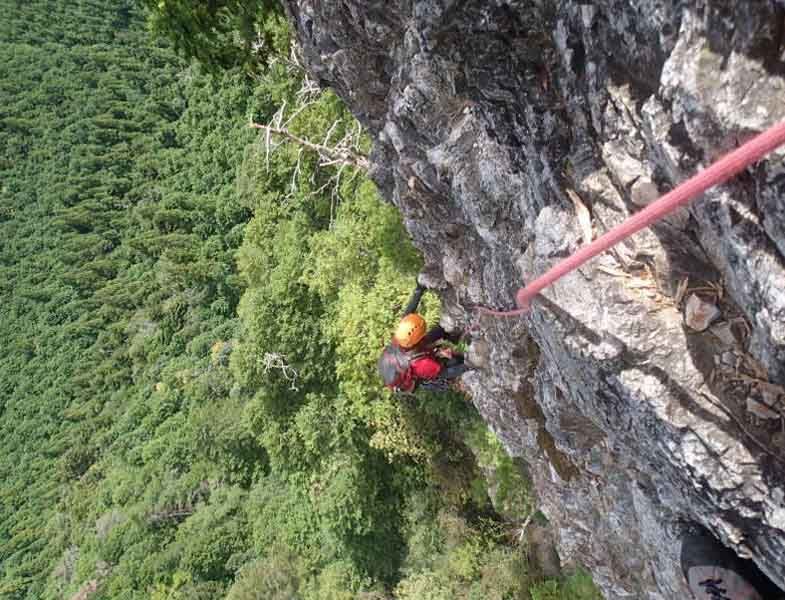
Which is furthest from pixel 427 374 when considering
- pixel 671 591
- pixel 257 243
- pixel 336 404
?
pixel 257 243

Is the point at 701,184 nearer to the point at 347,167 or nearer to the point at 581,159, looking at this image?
the point at 581,159

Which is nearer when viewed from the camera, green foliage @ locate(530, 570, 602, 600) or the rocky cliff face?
the rocky cliff face

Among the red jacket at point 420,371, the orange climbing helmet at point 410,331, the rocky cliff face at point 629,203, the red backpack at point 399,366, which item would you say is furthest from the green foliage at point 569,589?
the orange climbing helmet at point 410,331

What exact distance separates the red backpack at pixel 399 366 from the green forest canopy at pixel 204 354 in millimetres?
2222

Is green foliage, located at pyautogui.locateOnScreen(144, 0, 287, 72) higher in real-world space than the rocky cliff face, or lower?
higher

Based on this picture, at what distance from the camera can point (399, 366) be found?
6770 millimetres

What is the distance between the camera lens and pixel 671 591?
16.4 ft

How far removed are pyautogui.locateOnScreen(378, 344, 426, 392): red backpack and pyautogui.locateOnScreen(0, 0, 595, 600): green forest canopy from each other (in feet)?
7.29

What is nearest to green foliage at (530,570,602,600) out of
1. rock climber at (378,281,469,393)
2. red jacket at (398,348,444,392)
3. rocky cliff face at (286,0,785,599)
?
rocky cliff face at (286,0,785,599)

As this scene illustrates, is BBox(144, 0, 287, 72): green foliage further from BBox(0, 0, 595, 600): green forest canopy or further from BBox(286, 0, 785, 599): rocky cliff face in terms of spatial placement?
BBox(286, 0, 785, 599): rocky cliff face

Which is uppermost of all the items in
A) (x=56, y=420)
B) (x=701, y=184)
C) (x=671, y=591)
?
(x=701, y=184)

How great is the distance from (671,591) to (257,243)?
1380 centimetres

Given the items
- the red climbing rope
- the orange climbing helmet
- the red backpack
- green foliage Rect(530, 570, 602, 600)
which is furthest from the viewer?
green foliage Rect(530, 570, 602, 600)

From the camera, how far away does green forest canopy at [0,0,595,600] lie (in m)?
11.0
